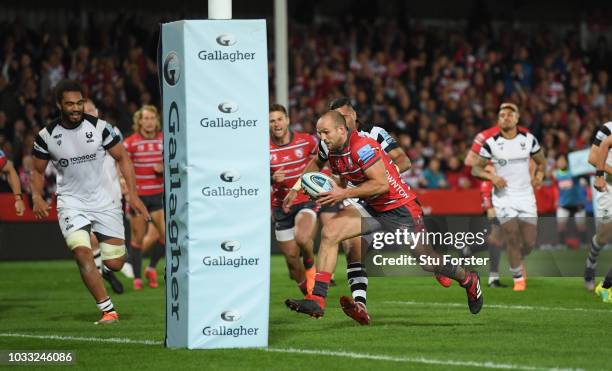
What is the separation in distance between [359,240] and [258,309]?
2.62 meters

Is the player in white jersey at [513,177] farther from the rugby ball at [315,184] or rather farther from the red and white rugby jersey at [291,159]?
the rugby ball at [315,184]

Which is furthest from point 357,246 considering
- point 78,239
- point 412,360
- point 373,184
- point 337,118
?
point 412,360

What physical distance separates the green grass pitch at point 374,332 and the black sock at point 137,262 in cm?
52

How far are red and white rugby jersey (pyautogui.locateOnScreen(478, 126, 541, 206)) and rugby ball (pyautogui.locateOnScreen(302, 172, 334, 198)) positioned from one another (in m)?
6.18

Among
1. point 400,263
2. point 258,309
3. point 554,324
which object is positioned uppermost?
point 258,309

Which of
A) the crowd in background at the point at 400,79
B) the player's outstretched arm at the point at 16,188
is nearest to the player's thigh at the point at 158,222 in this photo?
the player's outstretched arm at the point at 16,188

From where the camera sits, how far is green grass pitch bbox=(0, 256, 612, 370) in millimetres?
9016

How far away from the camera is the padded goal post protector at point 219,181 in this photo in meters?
9.42

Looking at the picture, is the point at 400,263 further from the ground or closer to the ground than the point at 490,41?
closer to the ground

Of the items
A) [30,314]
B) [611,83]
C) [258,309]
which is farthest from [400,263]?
[611,83]

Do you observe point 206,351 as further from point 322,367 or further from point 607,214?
point 607,214

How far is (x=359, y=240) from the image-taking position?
12.0 m

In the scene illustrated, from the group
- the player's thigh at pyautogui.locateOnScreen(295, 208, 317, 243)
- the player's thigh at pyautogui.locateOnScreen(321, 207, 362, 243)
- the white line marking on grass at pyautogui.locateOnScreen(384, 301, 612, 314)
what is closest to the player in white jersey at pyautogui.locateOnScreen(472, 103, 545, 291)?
the white line marking on grass at pyautogui.locateOnScreen(384, 301, 612, 314)

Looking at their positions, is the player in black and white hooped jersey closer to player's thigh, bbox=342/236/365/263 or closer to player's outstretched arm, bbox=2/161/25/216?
player's thigh, bbox=342/236/365/263
